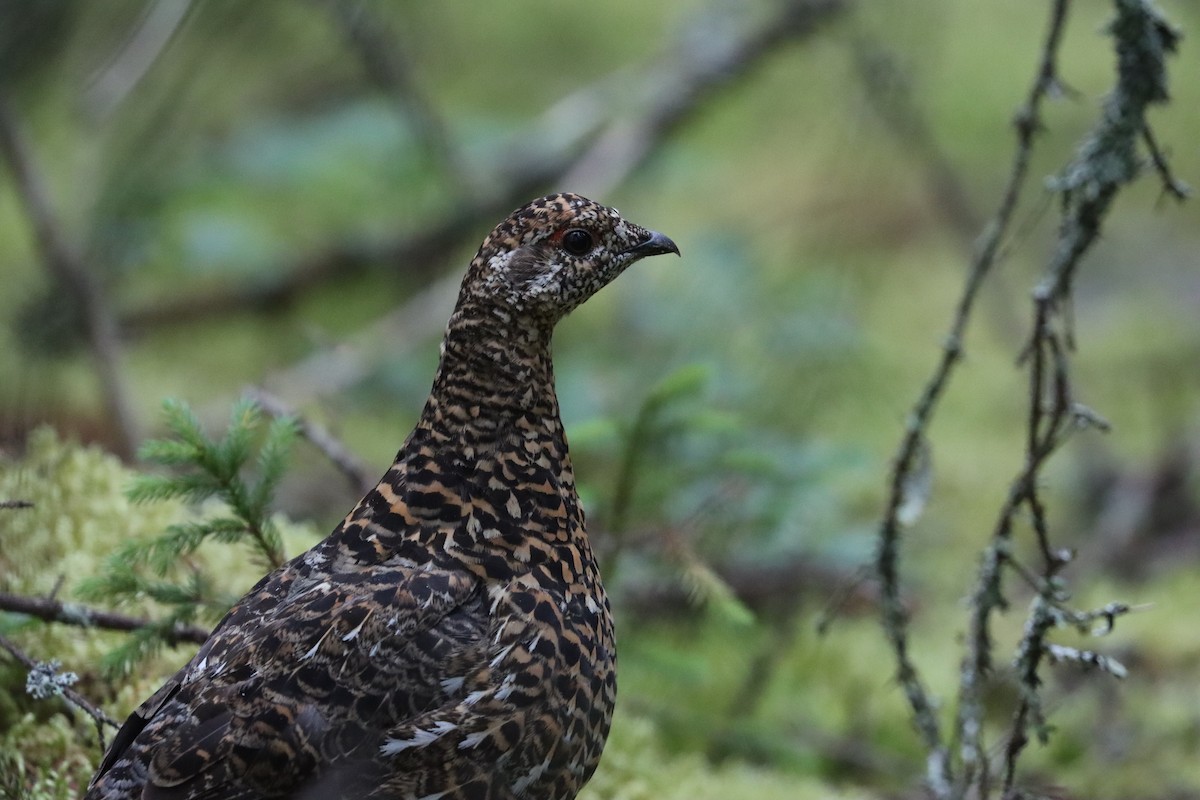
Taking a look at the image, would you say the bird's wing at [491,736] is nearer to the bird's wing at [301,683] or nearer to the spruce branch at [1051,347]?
the bird's wing at [301,683]

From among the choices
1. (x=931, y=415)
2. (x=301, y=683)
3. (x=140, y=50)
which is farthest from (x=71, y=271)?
(x=931, y=415)

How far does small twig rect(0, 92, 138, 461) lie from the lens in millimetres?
6148

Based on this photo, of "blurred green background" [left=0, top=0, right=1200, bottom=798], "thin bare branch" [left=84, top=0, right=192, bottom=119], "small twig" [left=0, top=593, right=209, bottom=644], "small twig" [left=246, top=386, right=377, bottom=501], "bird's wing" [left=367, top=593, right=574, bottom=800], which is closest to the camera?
"thin bare branch" [left=84, top=0, right=192, bottom=119]

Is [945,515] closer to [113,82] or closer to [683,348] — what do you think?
[683,348]

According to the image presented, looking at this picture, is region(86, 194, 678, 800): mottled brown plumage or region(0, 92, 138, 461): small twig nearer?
region(86, 194, 678, 800): mottled brown plumage

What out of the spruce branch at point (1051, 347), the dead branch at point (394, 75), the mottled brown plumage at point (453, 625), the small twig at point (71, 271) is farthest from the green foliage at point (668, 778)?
the small twig at point (71, 271)

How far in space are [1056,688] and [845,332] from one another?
2.02 meters

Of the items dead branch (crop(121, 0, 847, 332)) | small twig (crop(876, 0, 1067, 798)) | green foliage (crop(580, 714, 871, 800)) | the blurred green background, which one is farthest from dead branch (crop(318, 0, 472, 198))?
green foliage (crop(580, 714, 871, 800))

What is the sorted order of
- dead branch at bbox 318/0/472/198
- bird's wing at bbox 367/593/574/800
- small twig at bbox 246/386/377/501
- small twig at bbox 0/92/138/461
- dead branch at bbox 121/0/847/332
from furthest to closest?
1. dead branch at bbox 121/0/847/332
2. small twig at bbox 0/92/138/461
3. dead branch at bbox 318/0/472/198
4. small twig at bbox 246/386/377/501
5. bird's wing at bbox 367/593/574/800

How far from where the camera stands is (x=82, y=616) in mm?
3371

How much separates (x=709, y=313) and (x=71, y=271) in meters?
3.55

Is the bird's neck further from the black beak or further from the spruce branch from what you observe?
the spruce branch

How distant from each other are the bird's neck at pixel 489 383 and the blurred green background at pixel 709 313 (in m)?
0.77

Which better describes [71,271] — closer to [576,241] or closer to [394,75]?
[394,75]
